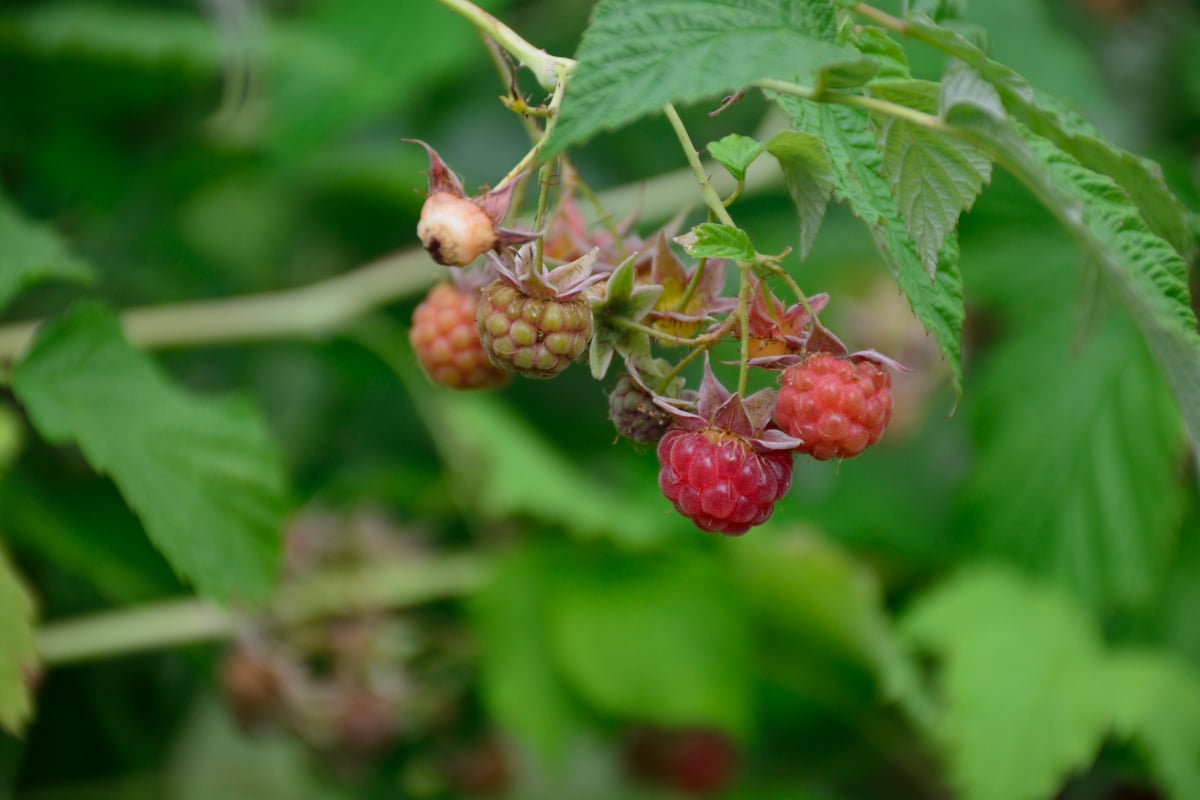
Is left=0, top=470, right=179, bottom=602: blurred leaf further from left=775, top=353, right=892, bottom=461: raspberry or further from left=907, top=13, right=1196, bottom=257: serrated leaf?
left=907, top=13, right=1196, bottom=257: serrated leaf

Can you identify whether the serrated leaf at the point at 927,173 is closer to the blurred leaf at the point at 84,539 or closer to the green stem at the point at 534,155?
the green stem at the point at 534,155

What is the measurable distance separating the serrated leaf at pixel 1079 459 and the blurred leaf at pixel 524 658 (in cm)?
52

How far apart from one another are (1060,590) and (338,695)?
2.59 feet

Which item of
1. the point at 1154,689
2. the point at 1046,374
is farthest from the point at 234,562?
the point at 1046,374

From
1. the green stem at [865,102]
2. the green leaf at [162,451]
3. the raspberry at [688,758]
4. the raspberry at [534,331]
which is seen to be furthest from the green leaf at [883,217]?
the raspberry at [688,758]

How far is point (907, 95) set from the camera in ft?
1.74

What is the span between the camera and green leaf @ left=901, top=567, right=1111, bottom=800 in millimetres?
1073

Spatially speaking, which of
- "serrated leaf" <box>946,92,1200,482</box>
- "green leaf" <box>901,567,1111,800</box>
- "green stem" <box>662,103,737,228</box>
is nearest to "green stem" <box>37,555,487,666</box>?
"green leaf" <box>901,567,1111,800</box>

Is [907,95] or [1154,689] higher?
[907,95]

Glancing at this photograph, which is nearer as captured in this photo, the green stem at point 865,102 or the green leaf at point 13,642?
the green stem at point 865,102

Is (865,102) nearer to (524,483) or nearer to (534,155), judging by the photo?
(534,155)

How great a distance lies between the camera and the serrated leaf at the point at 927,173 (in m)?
0.53

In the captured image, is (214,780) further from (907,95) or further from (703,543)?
(907,95)

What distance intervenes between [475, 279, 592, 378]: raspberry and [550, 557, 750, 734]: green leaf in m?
0.79
